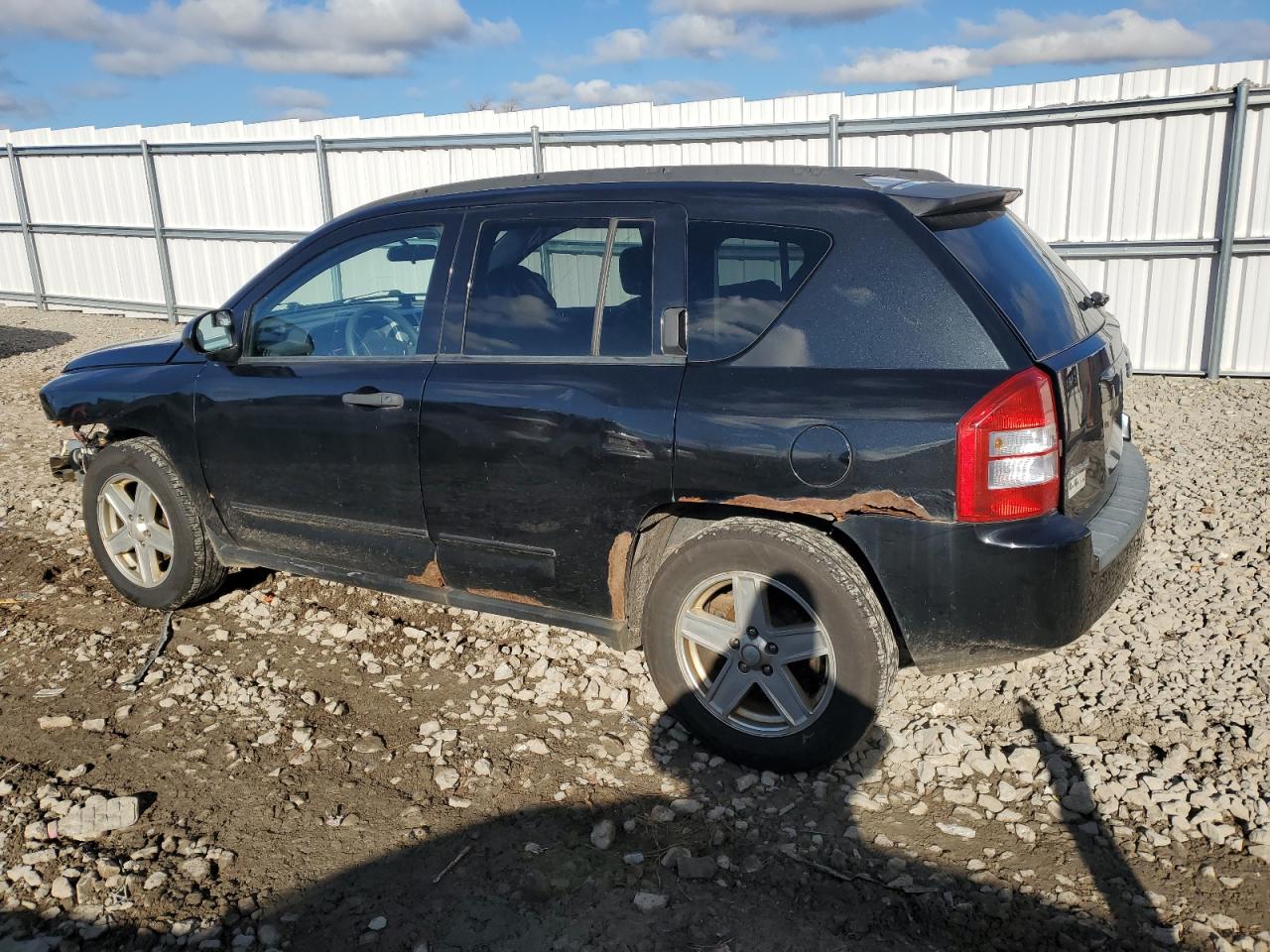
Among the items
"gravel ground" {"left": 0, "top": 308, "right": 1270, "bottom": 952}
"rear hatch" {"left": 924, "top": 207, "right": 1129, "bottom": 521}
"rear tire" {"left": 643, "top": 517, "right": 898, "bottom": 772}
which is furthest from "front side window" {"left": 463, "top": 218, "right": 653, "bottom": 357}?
"gravel ground" {"left": 0, "top": 308, "right": 1270, "bottom": 952}

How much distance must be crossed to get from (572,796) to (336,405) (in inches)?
68.3

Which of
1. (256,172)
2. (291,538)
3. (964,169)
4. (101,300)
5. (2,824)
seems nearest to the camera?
(2,824)

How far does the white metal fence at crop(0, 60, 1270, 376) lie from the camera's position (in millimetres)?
9234

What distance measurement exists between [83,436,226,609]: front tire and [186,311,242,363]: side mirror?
1.99 ft

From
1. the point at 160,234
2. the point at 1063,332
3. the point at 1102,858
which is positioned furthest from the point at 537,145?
the point at 1102,858

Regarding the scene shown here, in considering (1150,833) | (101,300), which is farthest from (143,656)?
(101,300)

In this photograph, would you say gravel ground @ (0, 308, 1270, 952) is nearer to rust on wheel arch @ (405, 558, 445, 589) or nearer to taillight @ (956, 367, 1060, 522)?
rust on wheel arch @ (405, 558, 445, 589)

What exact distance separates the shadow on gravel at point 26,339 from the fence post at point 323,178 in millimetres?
3981

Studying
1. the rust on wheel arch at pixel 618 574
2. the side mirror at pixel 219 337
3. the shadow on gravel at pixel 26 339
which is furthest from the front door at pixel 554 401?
the shadow on gravel at pixel 26 339

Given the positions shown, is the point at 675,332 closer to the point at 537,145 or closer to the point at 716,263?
the point at 716,263

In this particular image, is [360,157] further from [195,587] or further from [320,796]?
[320,796]

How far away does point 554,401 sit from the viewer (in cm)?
346

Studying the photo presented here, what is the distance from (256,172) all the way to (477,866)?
1318 cm

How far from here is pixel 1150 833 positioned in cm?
301
